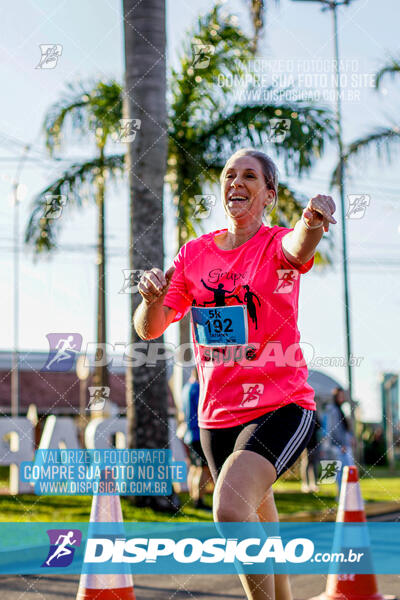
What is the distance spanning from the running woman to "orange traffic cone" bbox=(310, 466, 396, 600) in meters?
1.59

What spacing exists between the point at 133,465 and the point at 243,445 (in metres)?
6.12

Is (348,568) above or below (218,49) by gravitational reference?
below

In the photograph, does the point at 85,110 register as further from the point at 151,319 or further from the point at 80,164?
the point at 151,319

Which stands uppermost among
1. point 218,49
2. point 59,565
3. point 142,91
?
point 218,49

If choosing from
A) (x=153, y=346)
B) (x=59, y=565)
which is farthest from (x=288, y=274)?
(x=153, y=346)

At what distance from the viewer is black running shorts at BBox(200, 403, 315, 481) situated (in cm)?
288

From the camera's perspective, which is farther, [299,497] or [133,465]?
[299,497]

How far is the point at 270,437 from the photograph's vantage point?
2.89m

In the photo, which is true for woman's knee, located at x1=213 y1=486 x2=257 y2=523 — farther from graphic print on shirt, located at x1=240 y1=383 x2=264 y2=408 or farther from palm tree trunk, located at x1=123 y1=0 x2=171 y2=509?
palm tree trunk, located at x1=123 y1=0 x2=171 y2=509

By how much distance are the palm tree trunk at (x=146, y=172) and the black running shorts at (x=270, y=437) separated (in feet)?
19.1

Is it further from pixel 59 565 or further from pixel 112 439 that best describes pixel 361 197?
pixel 112 439

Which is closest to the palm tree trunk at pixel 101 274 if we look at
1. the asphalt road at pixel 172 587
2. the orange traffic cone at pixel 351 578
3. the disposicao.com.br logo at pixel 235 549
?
the asphalt road at pixel 172 587

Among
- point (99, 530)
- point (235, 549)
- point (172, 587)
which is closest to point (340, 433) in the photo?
point (172, 587)

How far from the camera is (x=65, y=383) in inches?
1355
